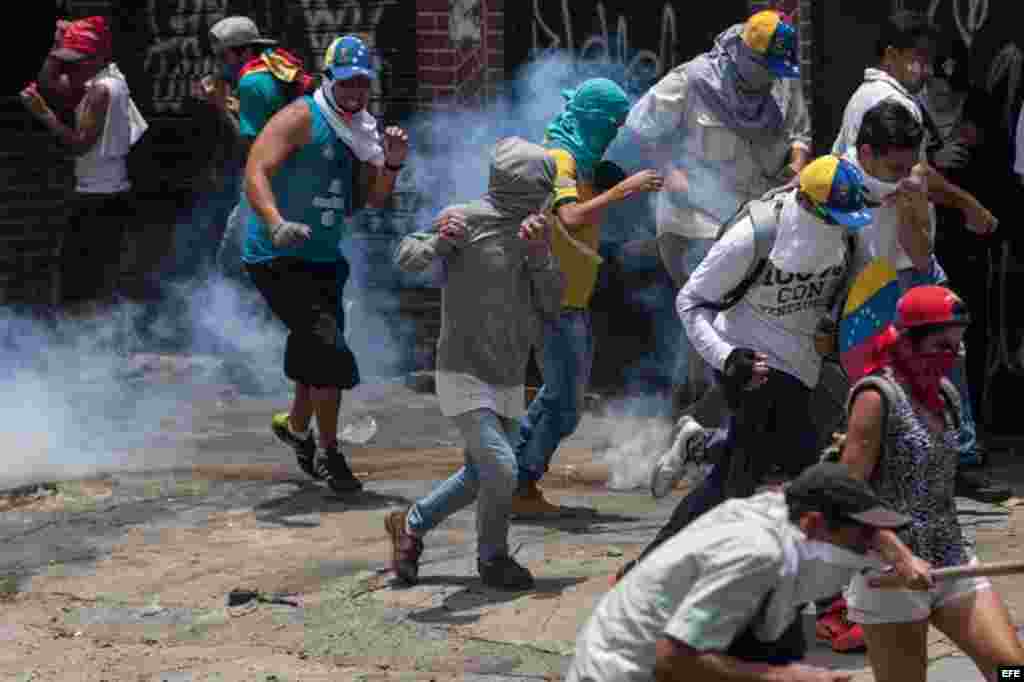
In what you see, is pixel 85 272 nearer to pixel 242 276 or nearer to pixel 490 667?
pixel 242 276

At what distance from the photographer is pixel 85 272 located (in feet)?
45.0

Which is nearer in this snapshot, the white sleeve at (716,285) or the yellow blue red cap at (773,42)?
the white sleeve at (716,285)

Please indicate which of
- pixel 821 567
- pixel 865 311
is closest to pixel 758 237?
pixel 865 311

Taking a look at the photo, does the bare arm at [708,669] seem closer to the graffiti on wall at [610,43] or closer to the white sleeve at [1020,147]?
the white sleeve at [1020,147]

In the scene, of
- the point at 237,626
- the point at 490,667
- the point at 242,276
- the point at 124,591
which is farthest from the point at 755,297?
the point at 242,276

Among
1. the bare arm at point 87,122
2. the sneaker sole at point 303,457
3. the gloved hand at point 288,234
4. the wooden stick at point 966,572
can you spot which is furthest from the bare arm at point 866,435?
the bare arm at point 87,122

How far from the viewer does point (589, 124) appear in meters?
9.16

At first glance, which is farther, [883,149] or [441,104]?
[441,104]

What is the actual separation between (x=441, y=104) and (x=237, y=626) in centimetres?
500

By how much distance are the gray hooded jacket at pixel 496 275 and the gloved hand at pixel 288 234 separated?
1.25 metres

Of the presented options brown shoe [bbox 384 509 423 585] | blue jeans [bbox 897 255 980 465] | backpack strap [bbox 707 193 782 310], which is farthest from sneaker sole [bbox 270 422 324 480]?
backpack strap [bbox 707 193 782 310]

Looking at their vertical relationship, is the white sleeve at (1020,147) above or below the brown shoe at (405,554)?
above

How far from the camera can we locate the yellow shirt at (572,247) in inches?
353

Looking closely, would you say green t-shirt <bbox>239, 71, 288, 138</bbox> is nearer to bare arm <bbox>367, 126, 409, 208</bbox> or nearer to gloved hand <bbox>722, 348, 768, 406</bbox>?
bare arm <bbox>367, 126, 409, 208</bbox>
